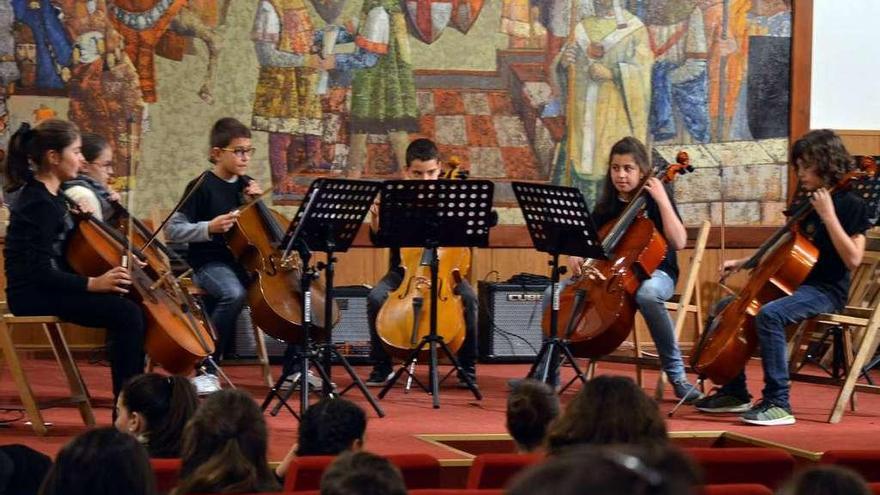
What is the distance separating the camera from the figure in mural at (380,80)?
9.09 m

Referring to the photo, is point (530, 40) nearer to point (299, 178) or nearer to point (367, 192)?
point (299, 178)

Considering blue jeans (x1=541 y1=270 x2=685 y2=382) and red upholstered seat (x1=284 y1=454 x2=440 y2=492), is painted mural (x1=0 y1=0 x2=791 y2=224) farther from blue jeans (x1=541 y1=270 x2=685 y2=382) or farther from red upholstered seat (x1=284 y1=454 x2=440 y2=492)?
red upholstered seat (x1=284 y1=454 x2=440 y2=492)

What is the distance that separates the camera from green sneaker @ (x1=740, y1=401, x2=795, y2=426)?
6422 mm

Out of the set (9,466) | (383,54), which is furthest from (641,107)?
(9,466)

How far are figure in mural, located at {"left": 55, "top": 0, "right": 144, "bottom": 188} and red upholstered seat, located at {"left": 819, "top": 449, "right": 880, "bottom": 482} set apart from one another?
5.81 metres

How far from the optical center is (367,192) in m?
6.29

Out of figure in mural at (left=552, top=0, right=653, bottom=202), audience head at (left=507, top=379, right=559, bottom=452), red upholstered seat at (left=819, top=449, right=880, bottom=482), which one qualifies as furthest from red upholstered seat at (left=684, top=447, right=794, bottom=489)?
figure in mural at (left=552, top=0, right=653, bottom=202)

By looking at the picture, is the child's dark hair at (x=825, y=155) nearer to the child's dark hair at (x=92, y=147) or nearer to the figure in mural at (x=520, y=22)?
the figure in mural at (x=520, y=22)

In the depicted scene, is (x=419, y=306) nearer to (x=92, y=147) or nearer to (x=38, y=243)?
(x=92, y=147)

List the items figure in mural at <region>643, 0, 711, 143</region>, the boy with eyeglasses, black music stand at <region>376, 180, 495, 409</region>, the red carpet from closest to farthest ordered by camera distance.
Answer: the red carpet → black music stand at <region>376, 180, 495, 409</region> → the boy with eyeglasses → figure in mural at <region>643, 0, 711, 143</region>

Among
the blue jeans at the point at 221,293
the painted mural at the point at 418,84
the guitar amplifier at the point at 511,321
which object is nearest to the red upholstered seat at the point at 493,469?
the blue jeans at the point at 221,293

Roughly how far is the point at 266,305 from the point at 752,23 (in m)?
4.47

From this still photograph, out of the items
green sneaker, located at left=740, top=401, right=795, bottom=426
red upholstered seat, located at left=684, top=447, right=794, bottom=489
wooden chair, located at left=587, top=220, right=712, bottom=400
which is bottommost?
green sneaker, located at left=740, top=401, right=795, bottom=426

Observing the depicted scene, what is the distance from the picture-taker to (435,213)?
21.5ft
